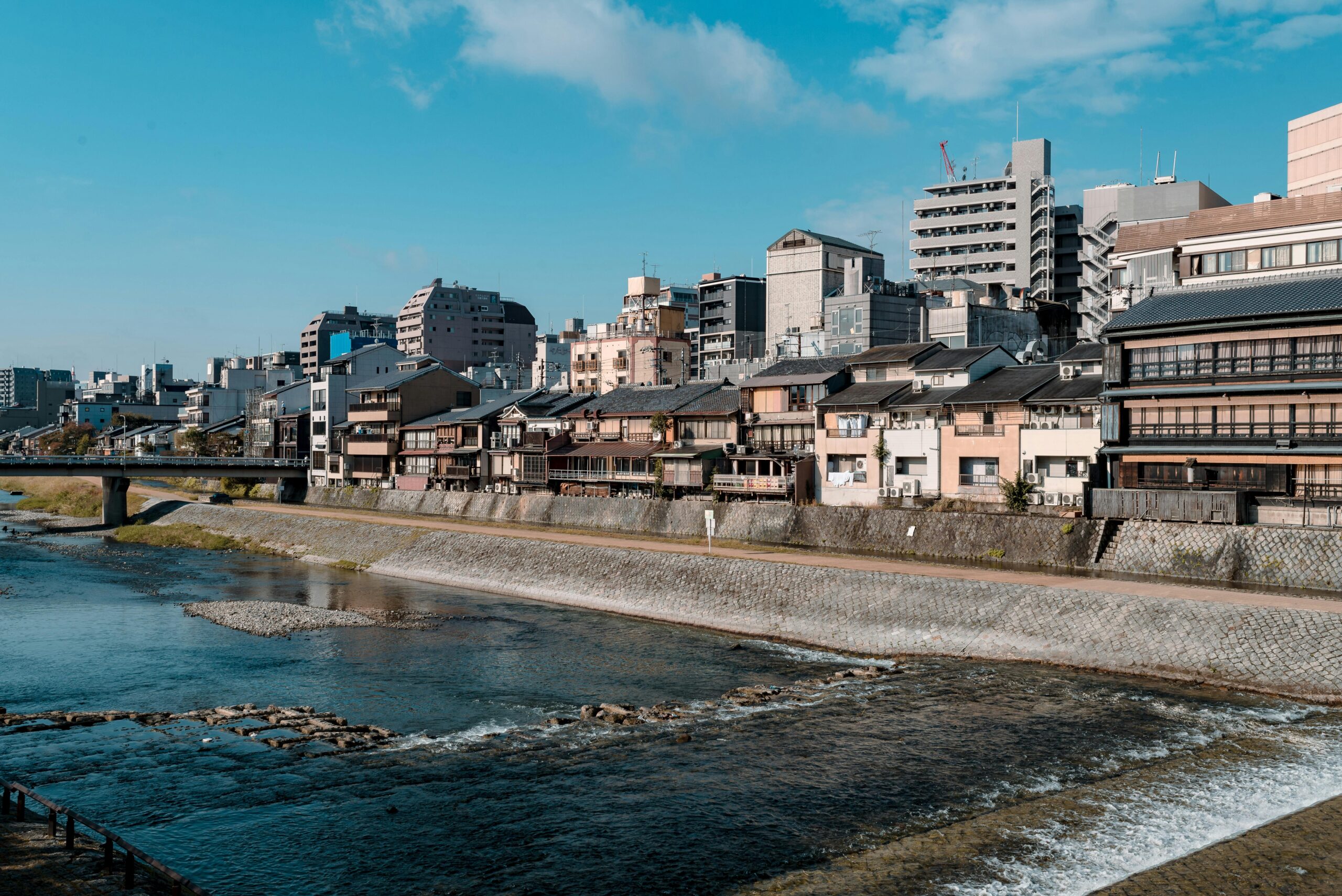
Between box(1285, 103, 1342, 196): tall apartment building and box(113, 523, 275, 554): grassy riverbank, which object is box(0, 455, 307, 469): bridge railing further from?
box(1285, 103, 1342, 196): tall apartment building

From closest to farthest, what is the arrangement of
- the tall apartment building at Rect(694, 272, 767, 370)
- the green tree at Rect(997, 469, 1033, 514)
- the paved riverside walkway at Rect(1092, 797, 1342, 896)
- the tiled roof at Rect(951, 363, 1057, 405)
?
the paved riverside walkway at Rect(1092, 797, 1342, 896), the green tree at Rect(997, 469, 1033, 514), the tiled roof at Rect(951, 363, 1057, 405), the tall apartment building at Rect(694, 272, 767, 370)

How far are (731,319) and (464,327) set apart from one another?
7158 cm

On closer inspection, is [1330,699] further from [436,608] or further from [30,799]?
[436,608]

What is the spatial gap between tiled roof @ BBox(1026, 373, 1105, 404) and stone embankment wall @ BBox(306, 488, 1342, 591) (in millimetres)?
7155

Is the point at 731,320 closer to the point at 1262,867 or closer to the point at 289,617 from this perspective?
the point at 289,617

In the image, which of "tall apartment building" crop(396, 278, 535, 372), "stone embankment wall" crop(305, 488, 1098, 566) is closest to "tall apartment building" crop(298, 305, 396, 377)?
"tall apartment building" crop(396, 278, 535, 372)

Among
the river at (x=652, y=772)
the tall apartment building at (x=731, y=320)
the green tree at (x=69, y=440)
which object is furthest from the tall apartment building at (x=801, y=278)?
the green tree at (x=69, y=440)

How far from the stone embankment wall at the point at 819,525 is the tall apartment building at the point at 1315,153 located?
35147 millimetres

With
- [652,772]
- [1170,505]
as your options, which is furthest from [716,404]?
[652,772]

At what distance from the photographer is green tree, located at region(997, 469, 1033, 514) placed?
157ft

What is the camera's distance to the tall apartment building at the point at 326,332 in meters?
187

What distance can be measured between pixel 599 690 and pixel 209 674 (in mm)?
12700

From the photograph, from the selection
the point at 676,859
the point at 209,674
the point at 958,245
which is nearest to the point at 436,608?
the point at 209,674

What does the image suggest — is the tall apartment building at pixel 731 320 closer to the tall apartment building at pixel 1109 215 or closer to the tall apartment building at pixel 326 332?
the tall apartment building at pixel 1109 215
